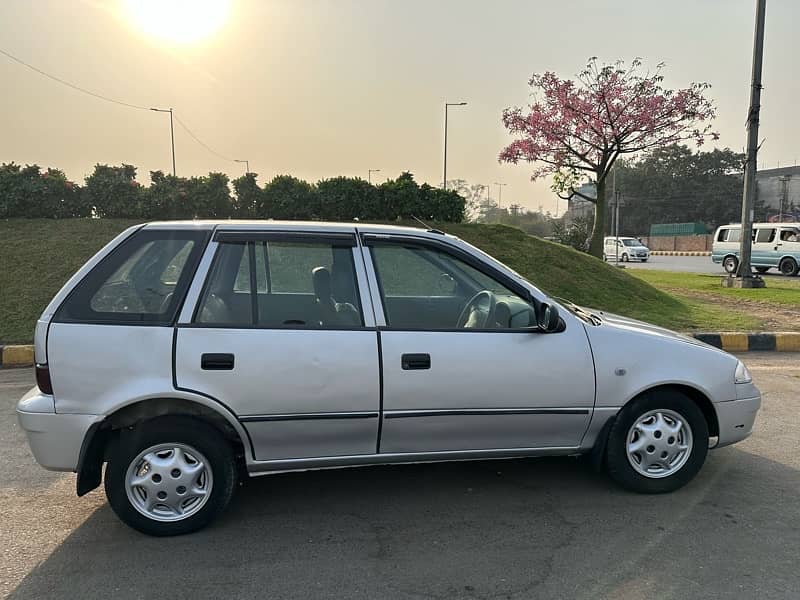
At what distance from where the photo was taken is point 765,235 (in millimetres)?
22922

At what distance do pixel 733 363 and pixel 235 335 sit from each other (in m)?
3.01

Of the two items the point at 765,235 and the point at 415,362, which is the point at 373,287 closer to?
the point at 415,362

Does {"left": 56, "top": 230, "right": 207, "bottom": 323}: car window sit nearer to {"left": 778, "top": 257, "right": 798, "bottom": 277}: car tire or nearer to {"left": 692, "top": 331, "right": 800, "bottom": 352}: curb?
{"left": 692, "top": 331, "right": 800, "bottom": 352}: curb

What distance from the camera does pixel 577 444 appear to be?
11.8 feet

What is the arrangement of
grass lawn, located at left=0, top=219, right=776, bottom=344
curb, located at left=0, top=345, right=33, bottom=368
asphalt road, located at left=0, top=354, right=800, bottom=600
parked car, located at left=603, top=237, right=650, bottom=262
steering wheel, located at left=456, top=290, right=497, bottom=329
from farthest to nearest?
parked car, located at left=603, top=237, right=650, bottom=262 → grass lawn, located at left=0, top=219, right=776, bottom=344 → curb, located at left=0, top=345, right=33, bottom=368 → steering wheel, located at left=456, top=290, right=497, bottom=329 → asphalt road, located at left=0, top=354, right=800, bottom=600

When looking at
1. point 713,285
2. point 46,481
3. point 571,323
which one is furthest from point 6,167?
point 713,285

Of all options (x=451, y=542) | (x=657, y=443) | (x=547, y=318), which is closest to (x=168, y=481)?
(x=451, y=542)

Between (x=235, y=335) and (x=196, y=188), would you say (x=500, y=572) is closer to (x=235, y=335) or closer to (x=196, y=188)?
(x=235, y=335)

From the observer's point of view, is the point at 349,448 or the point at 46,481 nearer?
the point at 349,448

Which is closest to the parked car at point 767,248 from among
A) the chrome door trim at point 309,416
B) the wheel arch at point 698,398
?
the wheel arch at point 698,398

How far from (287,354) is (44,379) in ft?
4.03

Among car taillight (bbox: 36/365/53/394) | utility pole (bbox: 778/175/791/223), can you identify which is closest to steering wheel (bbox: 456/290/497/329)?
car taillight (bbox: 36/365/53/394)

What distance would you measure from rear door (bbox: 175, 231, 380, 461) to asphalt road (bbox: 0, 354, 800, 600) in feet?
1.55

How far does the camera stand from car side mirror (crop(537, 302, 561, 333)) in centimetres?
342
